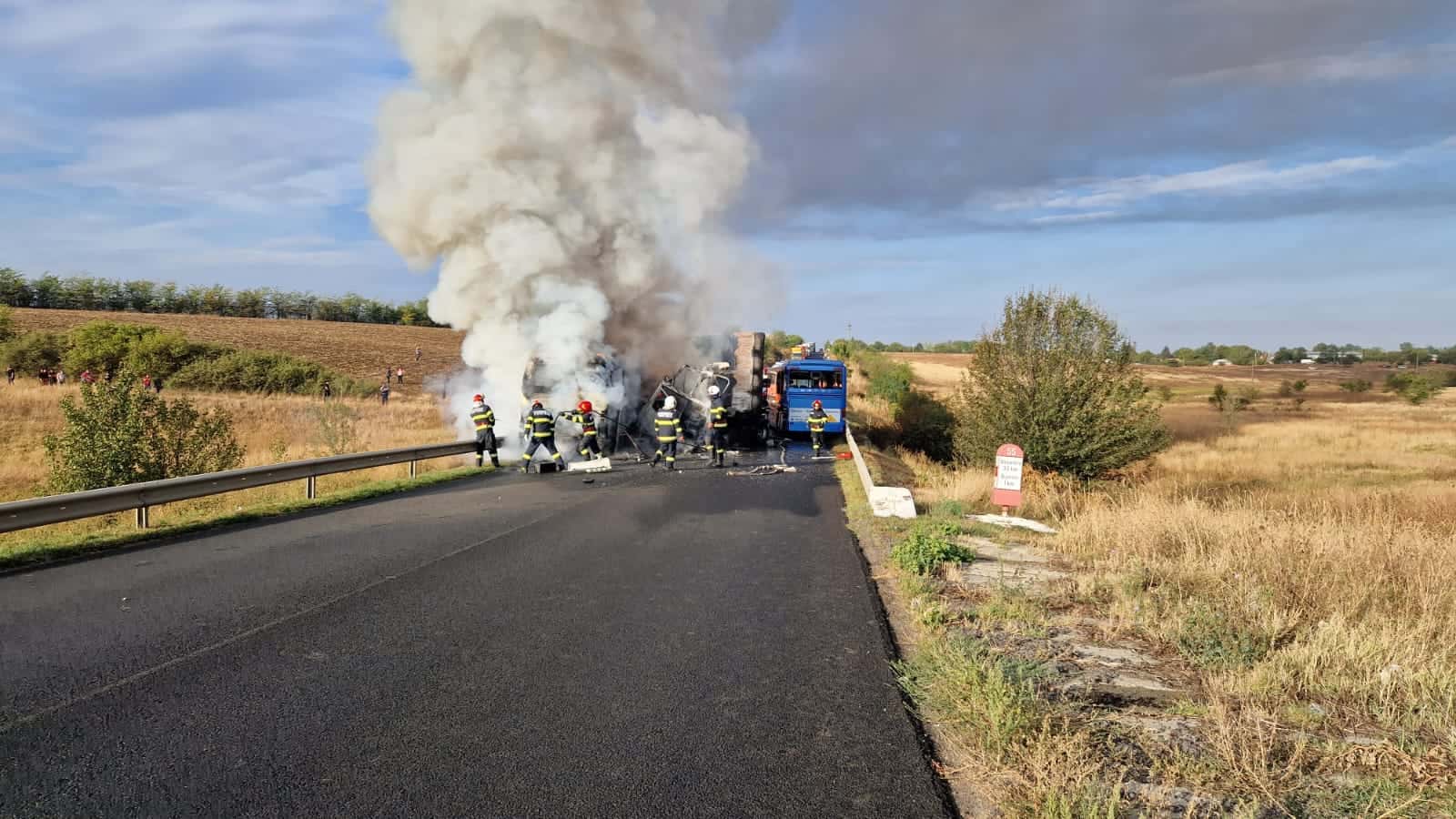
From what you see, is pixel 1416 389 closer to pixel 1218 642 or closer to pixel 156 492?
pixel 1218 642

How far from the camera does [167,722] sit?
419cm

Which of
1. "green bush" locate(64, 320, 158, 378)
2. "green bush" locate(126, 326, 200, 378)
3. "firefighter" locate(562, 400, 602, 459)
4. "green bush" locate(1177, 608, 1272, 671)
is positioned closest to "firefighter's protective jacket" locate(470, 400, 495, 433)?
"firefighter" locate(562, 400, 602, 459)

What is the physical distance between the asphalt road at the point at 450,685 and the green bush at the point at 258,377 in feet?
109

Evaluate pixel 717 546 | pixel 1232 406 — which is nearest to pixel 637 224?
pixel 717 546

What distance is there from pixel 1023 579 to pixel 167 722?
21.3ft

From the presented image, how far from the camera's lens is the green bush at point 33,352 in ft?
127

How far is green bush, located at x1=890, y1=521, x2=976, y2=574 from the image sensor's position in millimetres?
7715

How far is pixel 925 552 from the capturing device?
7914 mm

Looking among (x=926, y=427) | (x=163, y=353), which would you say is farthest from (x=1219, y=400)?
(x=163, y=353)

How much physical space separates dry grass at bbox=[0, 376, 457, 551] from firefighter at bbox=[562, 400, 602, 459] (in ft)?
9.89

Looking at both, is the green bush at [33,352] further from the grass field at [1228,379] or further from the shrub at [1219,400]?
the shrub at [1219,400]

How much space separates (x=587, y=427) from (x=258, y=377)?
29264 millimetres

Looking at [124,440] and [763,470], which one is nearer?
[124,440]

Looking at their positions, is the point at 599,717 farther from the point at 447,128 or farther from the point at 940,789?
the point at 447,128
